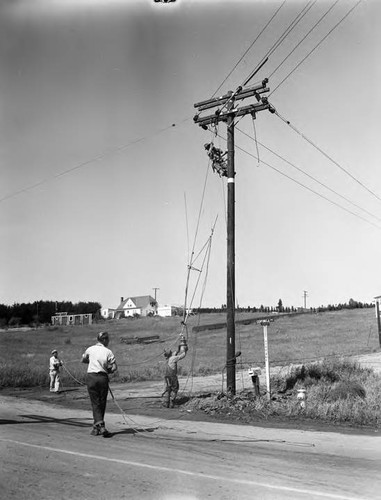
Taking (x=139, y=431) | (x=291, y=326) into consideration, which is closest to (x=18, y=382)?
(x=139, y=431)

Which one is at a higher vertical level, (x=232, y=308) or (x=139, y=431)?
(x=232, y=308)

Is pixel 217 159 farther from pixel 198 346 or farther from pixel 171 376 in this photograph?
pixel 198 346

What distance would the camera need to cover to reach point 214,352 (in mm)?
41750

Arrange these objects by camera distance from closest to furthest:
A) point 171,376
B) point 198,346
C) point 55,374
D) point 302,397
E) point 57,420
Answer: point 57,420, point 302,397, point 171,376, point 55,374, point 198,346

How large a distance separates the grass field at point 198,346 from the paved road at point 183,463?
886cm

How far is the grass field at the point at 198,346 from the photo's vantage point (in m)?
26.1

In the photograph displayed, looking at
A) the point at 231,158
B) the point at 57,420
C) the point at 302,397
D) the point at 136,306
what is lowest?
the point at 57,420

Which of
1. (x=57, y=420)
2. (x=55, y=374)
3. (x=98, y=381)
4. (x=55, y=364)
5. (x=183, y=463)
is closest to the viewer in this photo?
(x=183, y=463)

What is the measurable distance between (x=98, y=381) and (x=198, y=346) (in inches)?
1533

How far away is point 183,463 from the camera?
6.89 meters

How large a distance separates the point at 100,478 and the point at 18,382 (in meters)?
17.7

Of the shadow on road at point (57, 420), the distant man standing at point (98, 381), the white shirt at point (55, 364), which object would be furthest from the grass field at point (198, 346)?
the distant man standing at point (98, 381)

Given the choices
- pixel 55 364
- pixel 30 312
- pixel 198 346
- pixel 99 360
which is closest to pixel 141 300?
pixel 30 312

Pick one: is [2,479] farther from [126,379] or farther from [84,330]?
[84,330]
